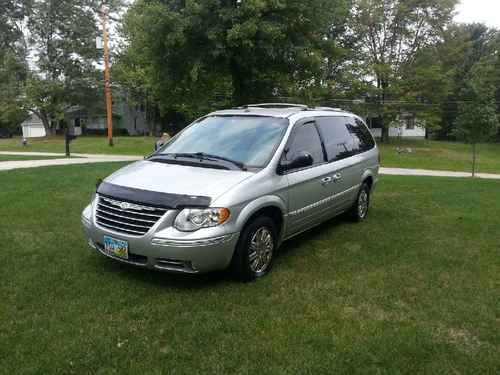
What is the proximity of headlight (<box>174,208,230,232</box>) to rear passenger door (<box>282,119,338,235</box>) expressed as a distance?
1200 millimetres

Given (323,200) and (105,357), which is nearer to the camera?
(105,357)

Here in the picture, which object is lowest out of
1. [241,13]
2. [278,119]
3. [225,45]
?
[278,119]

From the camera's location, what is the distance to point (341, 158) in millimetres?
6324

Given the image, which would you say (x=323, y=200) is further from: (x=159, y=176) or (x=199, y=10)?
(x=199, y=10)

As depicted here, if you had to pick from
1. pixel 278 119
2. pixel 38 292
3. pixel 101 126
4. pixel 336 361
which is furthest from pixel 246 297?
pixel 101 126

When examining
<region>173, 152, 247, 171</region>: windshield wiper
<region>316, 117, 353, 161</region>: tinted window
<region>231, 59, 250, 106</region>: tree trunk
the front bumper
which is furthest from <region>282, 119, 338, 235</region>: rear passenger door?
<region>231, 59, 250, 106</region>: tree trunk

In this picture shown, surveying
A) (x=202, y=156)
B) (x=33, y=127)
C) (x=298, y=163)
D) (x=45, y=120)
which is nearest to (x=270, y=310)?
(x=298, y=163)

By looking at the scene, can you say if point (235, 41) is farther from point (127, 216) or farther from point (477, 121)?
point (127, 216)

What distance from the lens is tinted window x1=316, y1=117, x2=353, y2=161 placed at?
6.05 m

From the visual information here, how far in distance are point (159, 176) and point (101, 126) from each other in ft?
168

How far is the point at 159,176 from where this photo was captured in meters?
4.57

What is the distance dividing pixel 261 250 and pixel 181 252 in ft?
3.32

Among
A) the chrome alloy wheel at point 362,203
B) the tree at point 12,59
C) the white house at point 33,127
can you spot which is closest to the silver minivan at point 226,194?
the chrome alloy wheel at point 362,203

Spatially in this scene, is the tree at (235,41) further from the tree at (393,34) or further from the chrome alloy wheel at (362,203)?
the tree at (393,34)
